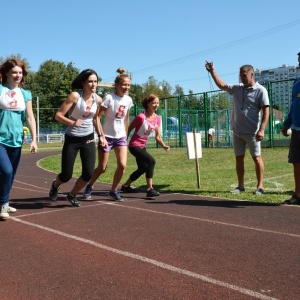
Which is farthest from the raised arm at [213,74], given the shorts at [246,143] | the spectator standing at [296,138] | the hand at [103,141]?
the hand at [103,141]

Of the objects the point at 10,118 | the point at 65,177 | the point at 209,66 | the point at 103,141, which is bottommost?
A: the point at 65,177

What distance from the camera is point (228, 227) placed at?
523 cm

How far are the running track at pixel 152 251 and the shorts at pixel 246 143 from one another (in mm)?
1295

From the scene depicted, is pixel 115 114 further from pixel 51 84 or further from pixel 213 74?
pixel 51 84

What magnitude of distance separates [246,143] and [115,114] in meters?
2.50

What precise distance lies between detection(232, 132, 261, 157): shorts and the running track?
1295 millimetres

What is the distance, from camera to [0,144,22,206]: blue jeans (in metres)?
5.65

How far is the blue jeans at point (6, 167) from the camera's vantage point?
5.65 metres

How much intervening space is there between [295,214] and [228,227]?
4.06 ft

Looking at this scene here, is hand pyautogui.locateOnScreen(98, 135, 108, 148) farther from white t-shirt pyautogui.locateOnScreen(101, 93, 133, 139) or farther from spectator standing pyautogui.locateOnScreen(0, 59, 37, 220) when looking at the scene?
spectator standing pyautogui.locateOnScreen(0, 59, 37, 220)

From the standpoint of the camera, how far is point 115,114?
280 inches

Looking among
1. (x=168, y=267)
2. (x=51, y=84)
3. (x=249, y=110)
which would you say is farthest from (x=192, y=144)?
(x=51, y=84)

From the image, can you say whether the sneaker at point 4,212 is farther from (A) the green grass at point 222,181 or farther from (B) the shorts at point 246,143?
(B) the shorts at point 246,143

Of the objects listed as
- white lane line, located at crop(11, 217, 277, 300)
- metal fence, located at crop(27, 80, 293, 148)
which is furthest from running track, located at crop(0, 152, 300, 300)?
metal fence, located at crop(27, 80, 293, 148)
